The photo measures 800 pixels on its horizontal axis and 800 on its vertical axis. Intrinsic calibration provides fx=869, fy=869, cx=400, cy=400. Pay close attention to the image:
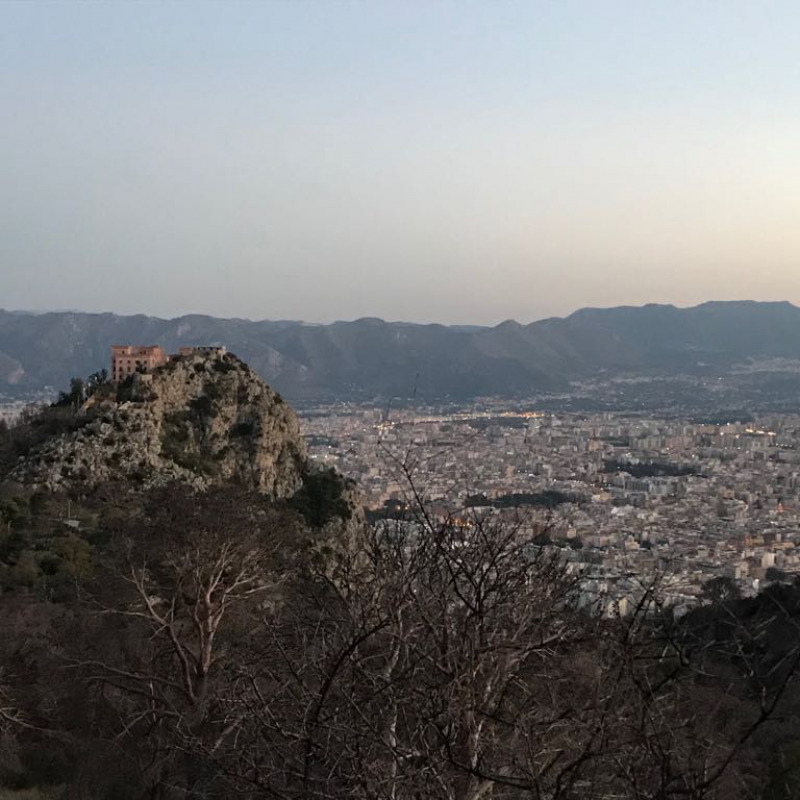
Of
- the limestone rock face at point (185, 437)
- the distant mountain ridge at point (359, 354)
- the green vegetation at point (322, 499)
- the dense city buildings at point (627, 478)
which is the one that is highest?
the distant mountain ridge at point (359, 354)

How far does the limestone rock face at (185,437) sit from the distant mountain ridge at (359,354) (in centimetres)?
8085

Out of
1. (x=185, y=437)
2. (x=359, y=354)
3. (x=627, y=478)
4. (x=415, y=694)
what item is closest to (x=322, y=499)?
(x=185, y=437)

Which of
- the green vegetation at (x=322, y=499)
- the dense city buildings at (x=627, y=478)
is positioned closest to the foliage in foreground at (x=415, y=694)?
the dense city buildings at (x=627, y=478)

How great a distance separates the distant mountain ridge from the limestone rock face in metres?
80.8

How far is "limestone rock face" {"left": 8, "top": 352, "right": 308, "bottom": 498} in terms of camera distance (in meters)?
26.1

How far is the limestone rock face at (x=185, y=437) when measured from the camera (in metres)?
26.1

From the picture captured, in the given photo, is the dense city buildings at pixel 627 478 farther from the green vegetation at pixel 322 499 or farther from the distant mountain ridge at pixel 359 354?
the distant mountain ridge at pixel 359 354

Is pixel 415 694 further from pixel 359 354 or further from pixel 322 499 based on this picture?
pixel 359 354

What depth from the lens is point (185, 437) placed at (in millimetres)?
29844

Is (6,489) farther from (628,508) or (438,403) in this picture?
(438,403)

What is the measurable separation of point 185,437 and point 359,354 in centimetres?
11638

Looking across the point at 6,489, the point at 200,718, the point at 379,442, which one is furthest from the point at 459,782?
the point at 6,489

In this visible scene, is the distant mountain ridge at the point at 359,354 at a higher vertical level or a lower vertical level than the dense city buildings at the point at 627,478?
higher

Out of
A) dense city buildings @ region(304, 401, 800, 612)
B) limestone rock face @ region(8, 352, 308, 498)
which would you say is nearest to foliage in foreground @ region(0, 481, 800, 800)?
dense city buildings @ region(304, 401, 800, 612)
